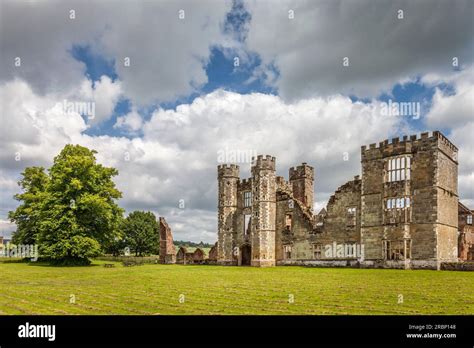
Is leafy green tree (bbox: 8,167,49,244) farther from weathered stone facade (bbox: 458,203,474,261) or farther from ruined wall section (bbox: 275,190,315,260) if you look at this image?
weathered stone facade (bbox: 458,203,474,261)

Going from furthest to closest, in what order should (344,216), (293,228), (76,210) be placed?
(293,228), (76,210), (344,216)

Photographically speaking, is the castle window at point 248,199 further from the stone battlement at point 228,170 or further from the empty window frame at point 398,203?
the empty window frame at point 398,203

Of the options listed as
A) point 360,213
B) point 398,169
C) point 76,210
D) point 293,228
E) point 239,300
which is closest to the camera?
point 239,300

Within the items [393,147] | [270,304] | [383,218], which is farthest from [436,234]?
[270,304]

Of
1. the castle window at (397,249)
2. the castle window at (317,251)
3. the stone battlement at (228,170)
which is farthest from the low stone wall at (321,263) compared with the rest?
the stone battlement at (228,170)

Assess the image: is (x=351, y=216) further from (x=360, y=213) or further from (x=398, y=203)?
(x=398, y=203)

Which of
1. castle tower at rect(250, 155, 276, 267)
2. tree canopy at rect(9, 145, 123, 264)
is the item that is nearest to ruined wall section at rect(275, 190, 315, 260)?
castle tower at rect(250, 155, 276, 267)

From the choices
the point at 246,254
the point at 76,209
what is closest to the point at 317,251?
the point at 246,254

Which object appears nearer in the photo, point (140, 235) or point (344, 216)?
point (344, 216)

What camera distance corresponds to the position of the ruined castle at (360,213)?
36625 millimetres

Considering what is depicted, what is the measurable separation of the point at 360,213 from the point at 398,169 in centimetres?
567

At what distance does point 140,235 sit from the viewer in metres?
83.9

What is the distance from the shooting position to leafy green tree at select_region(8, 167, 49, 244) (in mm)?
52231
